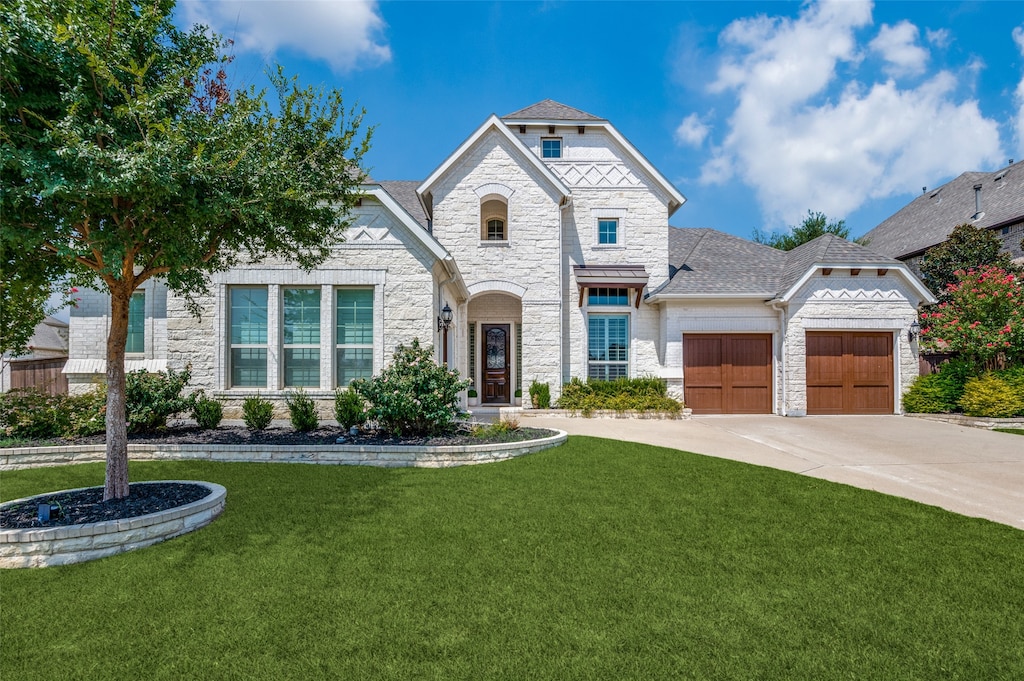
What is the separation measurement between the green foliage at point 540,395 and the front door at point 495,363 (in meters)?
1.77

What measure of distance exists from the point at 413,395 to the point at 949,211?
95.9 feet

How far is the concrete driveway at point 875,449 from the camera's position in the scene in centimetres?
635

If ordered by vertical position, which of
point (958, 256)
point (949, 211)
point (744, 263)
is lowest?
point (744, 263)

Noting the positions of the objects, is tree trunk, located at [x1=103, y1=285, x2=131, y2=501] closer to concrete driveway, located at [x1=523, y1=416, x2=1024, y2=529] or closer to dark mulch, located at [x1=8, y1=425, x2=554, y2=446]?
dark mulch, located at [x1=8, y1=425, x2=554, y2=446]

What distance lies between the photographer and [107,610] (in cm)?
355

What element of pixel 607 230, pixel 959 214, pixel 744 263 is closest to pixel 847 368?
pixel 744 263

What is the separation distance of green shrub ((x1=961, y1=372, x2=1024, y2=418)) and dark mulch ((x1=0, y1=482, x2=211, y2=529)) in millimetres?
16601

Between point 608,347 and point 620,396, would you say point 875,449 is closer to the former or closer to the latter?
point 620,396

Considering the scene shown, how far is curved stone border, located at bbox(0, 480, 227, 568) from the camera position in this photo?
436 centimetres

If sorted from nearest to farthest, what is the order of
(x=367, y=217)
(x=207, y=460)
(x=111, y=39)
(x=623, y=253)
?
(x=111, y=39) → (x=207, y=460) → (x=367, y=217) → (x=623, y=253)

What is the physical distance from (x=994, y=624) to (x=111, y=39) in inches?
334

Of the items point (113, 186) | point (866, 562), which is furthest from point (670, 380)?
point (113, 186)

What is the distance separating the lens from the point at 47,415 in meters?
8.41

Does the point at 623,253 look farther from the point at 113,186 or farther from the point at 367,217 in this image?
the point at 113,186
